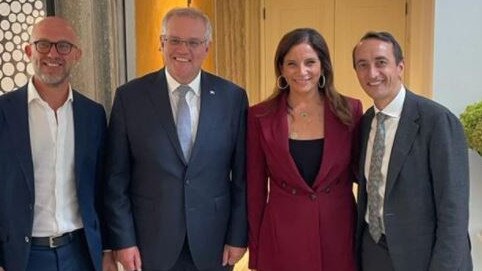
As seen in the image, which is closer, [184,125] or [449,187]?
[449,187]

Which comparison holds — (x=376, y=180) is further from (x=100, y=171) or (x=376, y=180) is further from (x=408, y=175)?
(x=100, y=171)

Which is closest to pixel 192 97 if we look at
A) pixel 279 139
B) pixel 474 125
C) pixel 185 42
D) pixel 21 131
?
pixel 185 42

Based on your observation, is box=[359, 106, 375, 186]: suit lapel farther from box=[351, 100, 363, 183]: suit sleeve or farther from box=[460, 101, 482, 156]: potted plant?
box=[460, 101, 482, 156]: potted plant

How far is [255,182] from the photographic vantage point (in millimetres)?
2145

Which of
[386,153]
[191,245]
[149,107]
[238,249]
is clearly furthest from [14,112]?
[386,153]

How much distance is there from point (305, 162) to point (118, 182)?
0.71 m

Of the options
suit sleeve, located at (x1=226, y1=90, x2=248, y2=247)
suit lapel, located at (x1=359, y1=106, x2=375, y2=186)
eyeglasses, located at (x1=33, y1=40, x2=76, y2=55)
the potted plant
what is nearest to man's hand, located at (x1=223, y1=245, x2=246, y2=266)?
suit sleeve, located at (x1=226, y1=90, x2=248, y2=247)

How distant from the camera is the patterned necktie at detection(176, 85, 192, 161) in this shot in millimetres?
2045

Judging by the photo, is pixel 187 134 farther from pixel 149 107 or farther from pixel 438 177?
pixel 438 177

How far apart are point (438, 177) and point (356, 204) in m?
0.42

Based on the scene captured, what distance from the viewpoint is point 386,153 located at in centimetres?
189

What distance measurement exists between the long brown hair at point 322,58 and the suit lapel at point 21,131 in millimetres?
950

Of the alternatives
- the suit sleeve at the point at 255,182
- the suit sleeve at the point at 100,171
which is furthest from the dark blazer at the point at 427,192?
the suit sleeve at the point at 100,171

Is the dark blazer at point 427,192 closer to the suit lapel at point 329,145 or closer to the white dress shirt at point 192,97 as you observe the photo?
the suit lapel at point 329,145
